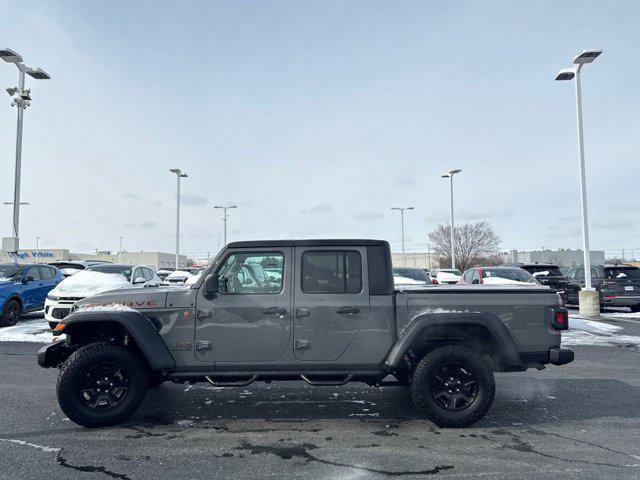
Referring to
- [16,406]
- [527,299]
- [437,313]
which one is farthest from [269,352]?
[16,406]

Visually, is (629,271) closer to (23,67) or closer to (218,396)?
(218,396)

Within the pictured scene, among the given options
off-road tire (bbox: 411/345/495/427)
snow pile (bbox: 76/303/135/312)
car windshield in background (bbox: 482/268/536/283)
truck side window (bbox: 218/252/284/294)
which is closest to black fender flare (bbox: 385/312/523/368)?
off-road tire (bbox: 411/345/495/427)

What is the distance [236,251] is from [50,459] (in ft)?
8.06

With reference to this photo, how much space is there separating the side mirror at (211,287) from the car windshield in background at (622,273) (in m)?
15.3

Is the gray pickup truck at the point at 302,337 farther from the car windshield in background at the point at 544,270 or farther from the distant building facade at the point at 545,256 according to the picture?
the distant building facade at the point at 545,256

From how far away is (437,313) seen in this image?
4758mm

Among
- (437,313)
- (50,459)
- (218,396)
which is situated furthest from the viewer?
(218,396)

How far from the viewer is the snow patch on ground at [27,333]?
10023 millimetres

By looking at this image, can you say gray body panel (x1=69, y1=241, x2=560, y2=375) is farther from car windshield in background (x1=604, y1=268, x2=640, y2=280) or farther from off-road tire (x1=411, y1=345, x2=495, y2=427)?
car windshield in background (x1=604, y1=268, x2=640, y2=280)

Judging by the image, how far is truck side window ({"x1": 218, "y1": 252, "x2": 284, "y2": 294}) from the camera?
492 cm

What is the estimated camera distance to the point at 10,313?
11812 mm

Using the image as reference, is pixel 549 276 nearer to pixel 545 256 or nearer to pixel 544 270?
pixel 544 270

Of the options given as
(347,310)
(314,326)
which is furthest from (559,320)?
(314,326)

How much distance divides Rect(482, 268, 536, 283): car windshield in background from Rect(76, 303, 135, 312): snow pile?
36.5 feet
